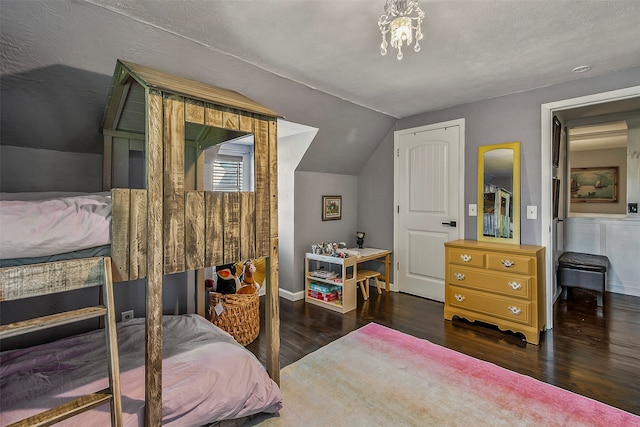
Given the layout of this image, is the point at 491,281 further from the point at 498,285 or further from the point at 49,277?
the point at 49,277

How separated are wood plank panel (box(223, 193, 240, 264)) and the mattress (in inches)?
19.8

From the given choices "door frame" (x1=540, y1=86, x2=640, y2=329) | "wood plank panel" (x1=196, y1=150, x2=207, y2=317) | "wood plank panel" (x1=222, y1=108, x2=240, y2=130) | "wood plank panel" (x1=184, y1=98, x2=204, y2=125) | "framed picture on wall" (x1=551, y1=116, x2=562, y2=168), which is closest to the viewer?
"wood plank panel" (x1=184, y1=98, x2=204, y2=125)

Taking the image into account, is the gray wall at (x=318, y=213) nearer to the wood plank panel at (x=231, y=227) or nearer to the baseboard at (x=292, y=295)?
the baseboard at (x=292, y=295)

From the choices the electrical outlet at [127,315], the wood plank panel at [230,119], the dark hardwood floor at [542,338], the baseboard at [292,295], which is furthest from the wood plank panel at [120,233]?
the baseboard at [292,295]

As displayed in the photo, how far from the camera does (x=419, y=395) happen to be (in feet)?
6.28

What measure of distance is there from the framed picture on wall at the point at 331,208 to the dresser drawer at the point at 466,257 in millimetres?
1636

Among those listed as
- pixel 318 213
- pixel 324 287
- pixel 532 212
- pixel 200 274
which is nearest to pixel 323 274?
pixel 324 287

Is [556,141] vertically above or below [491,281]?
above

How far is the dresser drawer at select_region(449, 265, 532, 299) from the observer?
8.77 feet

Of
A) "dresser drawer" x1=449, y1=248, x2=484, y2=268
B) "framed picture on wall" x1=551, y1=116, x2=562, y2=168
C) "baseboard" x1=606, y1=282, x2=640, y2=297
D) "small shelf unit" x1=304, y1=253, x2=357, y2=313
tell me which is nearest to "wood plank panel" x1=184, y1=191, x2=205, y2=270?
"small shelf unit" x1=304, y1=253, x2=357, y2=313

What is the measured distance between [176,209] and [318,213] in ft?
8.85

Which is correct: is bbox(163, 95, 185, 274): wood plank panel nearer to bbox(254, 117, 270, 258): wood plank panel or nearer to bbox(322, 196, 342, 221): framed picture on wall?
bbox(254, 117, 270, 258): wood plank panel

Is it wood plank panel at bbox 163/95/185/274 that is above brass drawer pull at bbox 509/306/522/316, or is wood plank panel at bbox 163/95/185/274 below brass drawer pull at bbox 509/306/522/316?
above

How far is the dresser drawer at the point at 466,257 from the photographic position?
115 inches
